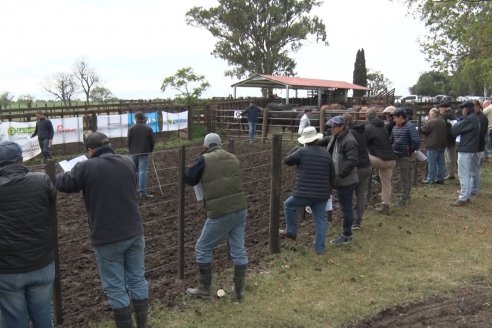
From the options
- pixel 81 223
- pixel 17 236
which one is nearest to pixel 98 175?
pixel 17 236

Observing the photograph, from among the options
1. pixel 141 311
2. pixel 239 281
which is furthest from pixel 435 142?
pixel 141 311

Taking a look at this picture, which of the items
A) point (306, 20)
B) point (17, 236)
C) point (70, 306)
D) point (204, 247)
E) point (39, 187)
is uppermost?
point (306, 20)

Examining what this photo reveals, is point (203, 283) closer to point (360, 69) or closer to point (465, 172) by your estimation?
point (465, 172)

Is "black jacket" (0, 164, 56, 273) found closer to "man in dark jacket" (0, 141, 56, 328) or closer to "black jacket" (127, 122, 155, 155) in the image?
"man in dark jacket" (0, 141, 56, 328)

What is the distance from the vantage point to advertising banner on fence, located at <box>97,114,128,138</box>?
699 inches

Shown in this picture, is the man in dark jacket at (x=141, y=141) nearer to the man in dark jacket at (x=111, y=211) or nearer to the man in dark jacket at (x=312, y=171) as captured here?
the man in dark jacket at (x=312, y=171)

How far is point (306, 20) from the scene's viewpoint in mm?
48312

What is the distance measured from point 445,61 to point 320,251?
1429cm

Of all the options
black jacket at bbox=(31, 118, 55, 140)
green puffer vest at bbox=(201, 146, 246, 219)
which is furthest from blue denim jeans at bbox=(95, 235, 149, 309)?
black jacket at bbox=(31, 118, 55, 140)

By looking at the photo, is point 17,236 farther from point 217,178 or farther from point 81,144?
point 81,144

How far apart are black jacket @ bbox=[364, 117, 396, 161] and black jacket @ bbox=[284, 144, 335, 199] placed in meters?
2.00

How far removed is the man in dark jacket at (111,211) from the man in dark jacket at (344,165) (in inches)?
123

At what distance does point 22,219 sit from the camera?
320cm

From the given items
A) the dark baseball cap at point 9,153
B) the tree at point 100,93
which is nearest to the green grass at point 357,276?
the dark baseball cap at point 9,153
